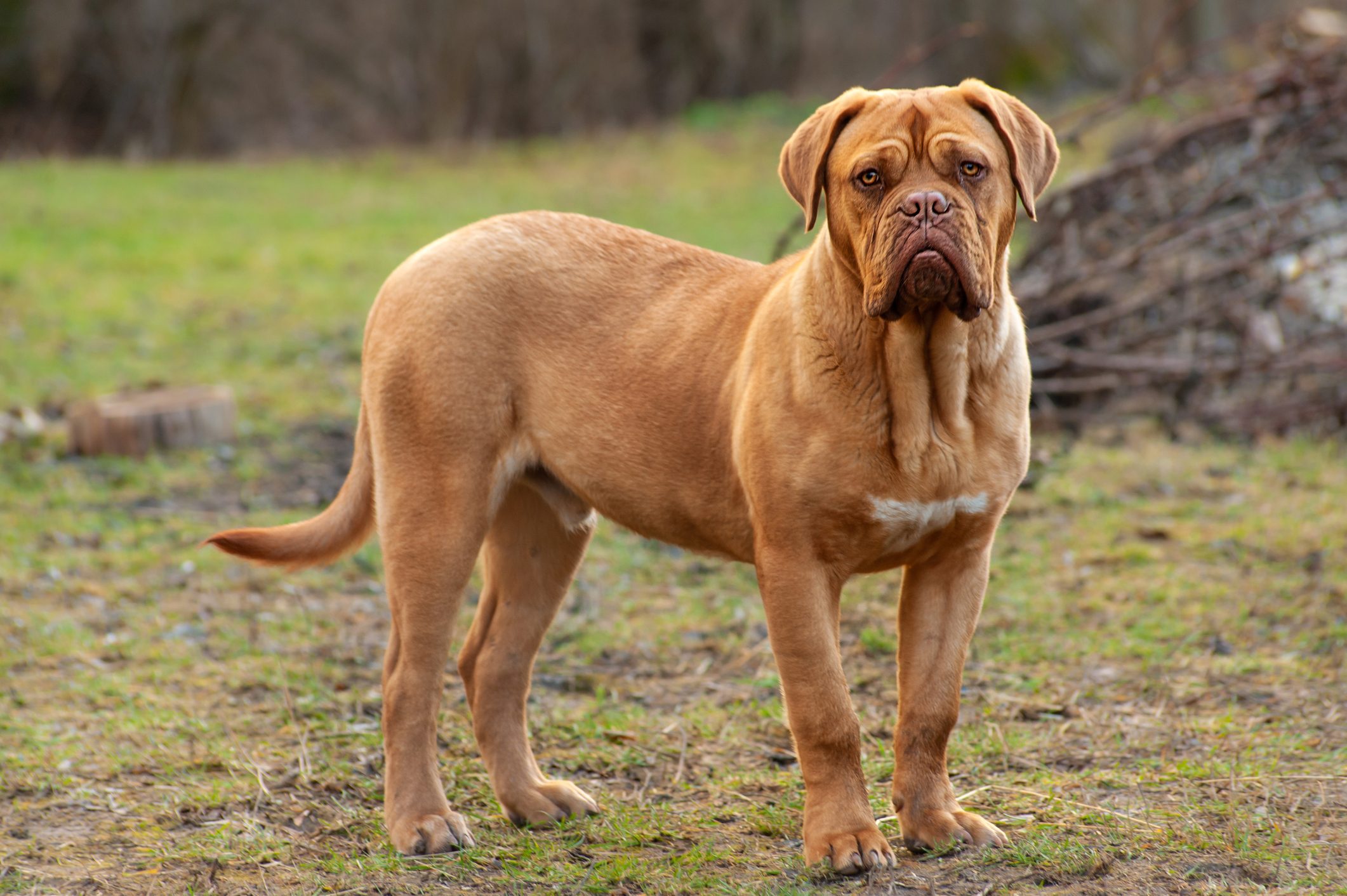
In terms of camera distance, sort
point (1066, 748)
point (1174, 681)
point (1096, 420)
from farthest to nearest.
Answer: point (1096, 420) → point (1174, 681) → point (1066, 748)

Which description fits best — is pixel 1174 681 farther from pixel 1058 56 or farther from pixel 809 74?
pixel 809 74

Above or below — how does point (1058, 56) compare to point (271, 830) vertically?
above

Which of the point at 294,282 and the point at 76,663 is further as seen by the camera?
the point at 294,282

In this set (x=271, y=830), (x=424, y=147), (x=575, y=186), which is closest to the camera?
(x=271, y=830)

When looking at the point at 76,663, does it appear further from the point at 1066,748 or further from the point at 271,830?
the point at 1066,748

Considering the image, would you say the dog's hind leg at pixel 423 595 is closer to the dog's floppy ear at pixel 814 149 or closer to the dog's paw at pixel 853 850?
the dog's paw at pixel 853 850

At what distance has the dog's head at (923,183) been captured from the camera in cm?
338

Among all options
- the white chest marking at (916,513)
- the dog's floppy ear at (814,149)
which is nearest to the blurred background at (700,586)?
the white chest marking at (916,513)

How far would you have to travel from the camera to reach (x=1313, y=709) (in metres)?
4.87

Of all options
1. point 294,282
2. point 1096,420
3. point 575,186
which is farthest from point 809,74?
point 1096,420

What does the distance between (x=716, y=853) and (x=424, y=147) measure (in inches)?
780

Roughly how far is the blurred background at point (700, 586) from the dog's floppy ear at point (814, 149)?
175 cm

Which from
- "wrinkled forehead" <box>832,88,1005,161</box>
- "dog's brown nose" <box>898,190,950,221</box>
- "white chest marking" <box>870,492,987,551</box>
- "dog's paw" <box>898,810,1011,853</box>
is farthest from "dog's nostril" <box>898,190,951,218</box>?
"dog's paw" <box>898,810,1011,853</box>

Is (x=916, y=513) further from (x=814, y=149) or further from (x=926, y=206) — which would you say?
(x=814, y=149)
